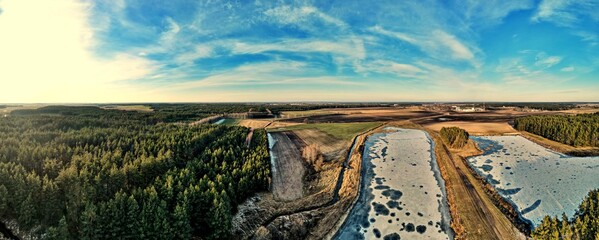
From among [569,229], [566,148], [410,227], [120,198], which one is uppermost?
[120,198]

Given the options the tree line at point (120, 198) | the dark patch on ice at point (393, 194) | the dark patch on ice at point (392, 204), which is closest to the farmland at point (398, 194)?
the dark patch on ice at point (393, 194)

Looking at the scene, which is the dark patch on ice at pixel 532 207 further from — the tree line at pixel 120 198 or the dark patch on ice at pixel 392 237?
the tree line at pixel 120 198

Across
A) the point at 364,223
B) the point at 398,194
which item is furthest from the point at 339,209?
the point at 398,194

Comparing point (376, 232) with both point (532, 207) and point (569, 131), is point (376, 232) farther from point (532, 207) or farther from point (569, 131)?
point (569, 131)

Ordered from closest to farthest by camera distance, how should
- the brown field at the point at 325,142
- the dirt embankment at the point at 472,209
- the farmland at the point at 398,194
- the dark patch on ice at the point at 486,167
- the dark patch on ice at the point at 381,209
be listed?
the dirt embankment at the point at 472,209
the farmland at the point at 398,194
the dark patch on ice at the point at 381,209
the dark patch on ice at the point at 486,167
the brown field at the point at 325,142

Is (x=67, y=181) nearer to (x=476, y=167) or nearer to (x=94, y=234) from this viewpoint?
(x=94, y=234)

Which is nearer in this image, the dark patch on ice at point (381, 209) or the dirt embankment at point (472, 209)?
the dirt embankment at point (472, 209)

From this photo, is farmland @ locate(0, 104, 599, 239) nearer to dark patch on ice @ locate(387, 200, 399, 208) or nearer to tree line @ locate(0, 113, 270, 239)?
dark patch on ice @ locate(387, 200, 399, 208)

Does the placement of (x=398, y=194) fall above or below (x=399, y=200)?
above
